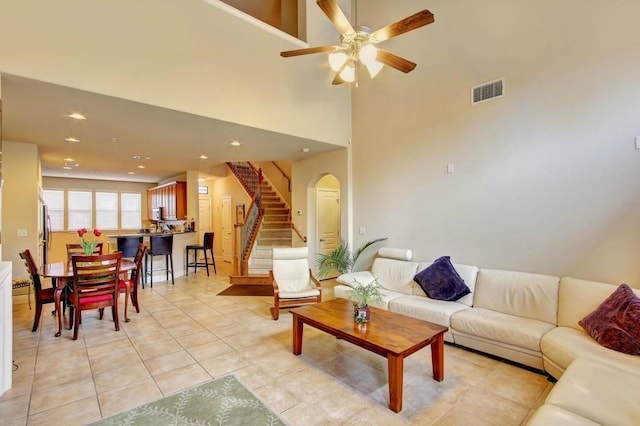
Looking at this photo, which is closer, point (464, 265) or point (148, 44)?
point (148, 44)

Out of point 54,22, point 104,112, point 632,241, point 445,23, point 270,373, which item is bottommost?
point 270,373

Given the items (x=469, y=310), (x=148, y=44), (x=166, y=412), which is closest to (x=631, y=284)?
(x=469, y=310)

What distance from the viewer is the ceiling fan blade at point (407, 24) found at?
7.85 ft

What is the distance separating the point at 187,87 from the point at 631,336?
5.15 meters

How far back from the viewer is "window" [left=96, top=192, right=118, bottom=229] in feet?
34.0

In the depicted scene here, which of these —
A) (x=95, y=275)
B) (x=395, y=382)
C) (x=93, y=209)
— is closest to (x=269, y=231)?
(x=95, y=275)

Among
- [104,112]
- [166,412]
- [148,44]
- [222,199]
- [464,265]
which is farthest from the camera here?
[222,199]

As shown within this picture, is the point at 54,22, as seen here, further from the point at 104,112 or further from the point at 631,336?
the point at 631,336

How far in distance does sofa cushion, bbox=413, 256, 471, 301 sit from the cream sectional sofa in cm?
9

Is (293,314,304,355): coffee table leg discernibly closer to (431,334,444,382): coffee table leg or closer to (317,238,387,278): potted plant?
(431,334,444,382): coffee table leg

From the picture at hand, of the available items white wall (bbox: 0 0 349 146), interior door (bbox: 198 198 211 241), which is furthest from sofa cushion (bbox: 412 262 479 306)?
interior door (bbox: 198 198 211 241)

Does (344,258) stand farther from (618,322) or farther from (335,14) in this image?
(335,14)

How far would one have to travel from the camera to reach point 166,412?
2.38 meters

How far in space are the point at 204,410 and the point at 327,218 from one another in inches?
215
